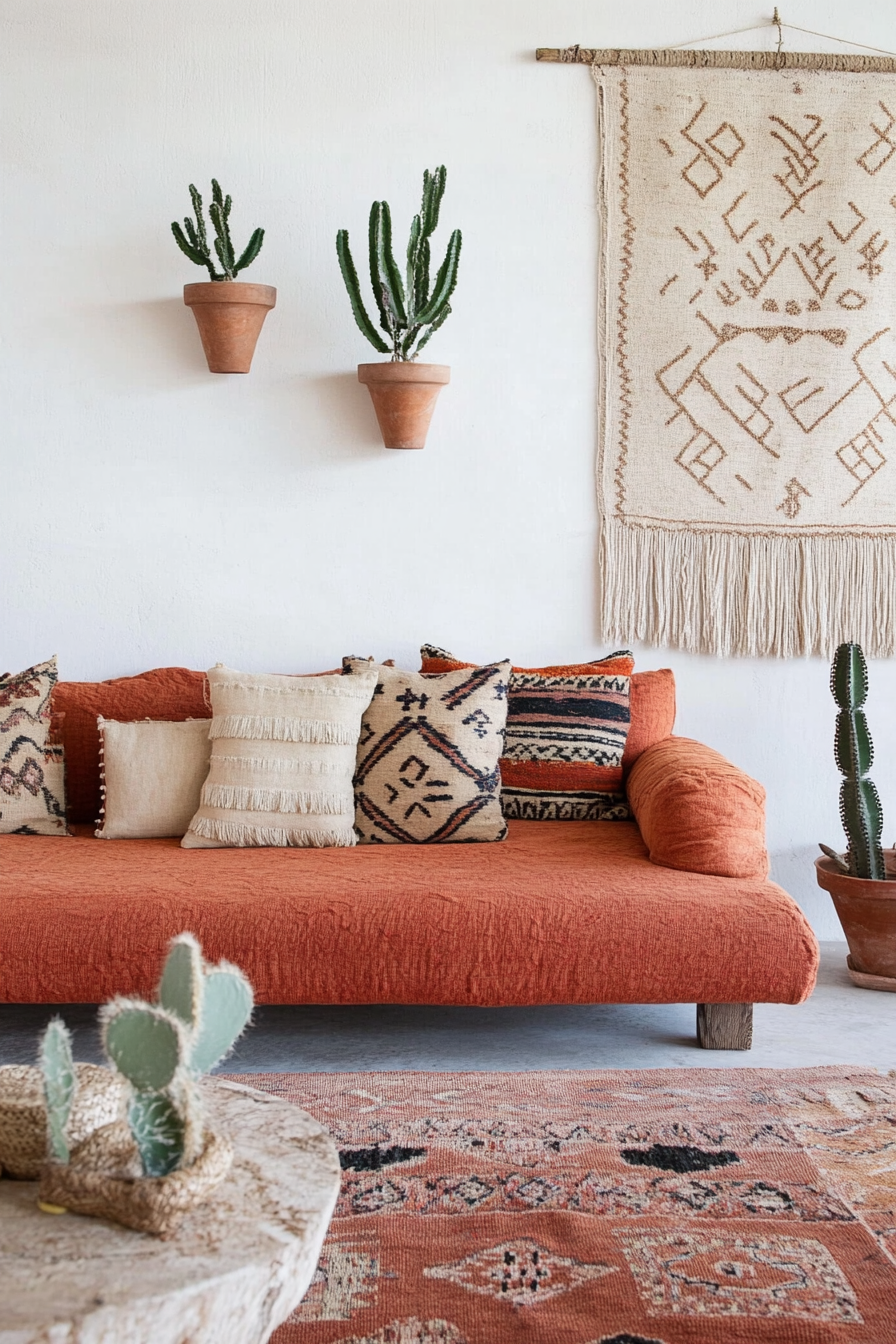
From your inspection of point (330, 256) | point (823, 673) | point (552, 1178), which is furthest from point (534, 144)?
point (552, 1178)

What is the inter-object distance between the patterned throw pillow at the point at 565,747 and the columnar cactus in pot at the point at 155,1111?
184 centimetres

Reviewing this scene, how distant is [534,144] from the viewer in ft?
10.8

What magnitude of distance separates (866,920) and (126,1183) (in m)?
2.24

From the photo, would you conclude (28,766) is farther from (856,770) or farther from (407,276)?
(856,770)

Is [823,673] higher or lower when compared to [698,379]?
lower

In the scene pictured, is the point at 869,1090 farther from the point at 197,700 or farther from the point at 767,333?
the point at 767,333

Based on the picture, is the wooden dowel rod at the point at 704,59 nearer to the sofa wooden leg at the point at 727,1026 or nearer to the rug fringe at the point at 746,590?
the rug fringe at the point at 746,590

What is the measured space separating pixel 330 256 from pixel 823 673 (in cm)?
176

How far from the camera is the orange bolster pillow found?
249 cm

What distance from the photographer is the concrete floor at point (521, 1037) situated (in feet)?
8.09

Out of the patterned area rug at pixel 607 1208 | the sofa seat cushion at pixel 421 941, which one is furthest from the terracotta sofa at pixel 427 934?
the patterned area rug at pixel 607 1208

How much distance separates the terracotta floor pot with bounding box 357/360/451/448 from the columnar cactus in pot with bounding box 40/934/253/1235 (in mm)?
2164

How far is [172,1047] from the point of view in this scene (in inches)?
42.8

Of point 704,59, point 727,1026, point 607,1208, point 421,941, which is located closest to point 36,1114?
point 607,1208
